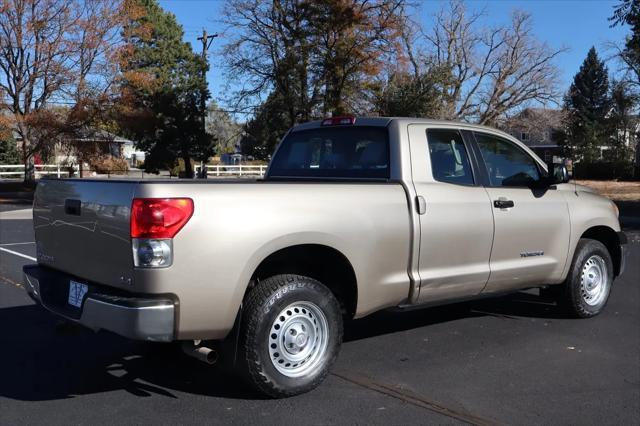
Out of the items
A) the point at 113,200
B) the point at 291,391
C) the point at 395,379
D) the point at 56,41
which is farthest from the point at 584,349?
the point at 56,41

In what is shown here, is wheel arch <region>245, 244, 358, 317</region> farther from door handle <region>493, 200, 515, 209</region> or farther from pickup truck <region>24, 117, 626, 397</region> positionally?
door handle <region>493, 200, 515, 209</region>

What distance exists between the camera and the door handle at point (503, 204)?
5.53 metres

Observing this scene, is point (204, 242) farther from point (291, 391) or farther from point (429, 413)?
point (429, 413)

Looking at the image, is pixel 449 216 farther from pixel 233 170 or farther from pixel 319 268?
pixel 233 170

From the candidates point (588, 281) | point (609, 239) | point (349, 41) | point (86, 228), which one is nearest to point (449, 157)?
point (588, 281)

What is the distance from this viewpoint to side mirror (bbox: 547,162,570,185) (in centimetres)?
604

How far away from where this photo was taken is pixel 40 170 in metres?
38.2

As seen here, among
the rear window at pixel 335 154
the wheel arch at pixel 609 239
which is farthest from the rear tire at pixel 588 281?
the rear window at pixel 335 154

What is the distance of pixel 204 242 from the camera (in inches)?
151

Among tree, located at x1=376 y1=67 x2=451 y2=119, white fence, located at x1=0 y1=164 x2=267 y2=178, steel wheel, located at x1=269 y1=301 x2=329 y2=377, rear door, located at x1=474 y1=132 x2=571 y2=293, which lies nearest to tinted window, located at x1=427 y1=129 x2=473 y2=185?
rear door, located at x1=474 y1=132 x2=571 y2=293

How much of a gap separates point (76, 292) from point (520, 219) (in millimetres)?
3707

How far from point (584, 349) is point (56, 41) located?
2561 centimetres

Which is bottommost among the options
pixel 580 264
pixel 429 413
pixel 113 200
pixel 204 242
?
pixel 429 413

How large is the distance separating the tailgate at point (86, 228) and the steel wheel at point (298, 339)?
1.07 meters
